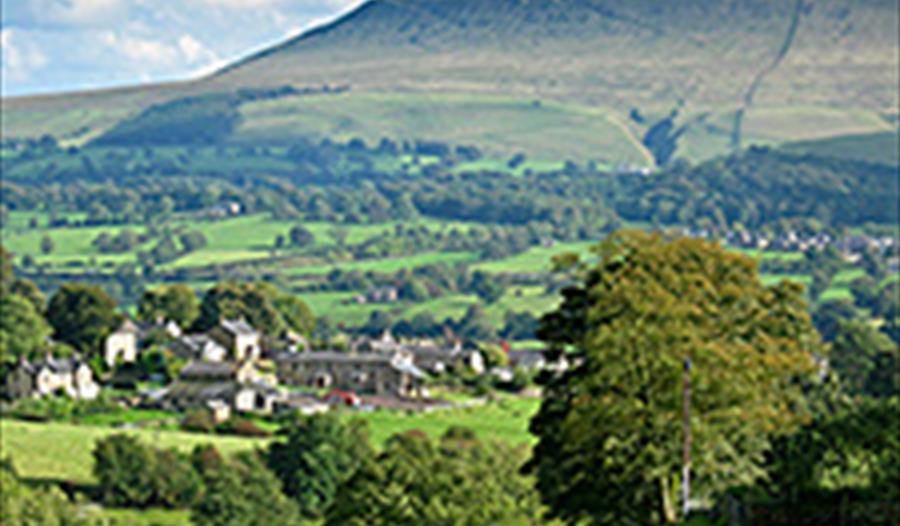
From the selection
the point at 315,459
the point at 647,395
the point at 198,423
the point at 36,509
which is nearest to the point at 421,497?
the point at 36,509

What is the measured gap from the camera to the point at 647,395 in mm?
37688

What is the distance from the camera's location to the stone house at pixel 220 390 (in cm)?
11006

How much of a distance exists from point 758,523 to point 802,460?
43.4 feet

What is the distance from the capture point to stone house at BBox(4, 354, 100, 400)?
4341 inches

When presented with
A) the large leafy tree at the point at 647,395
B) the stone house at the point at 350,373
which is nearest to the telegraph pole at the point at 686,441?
the large leafy tree at the point at 647,395

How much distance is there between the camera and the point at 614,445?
37.6 meters

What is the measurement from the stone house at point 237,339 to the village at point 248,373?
65 mm

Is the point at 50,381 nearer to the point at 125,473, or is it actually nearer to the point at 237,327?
the point at 237,327

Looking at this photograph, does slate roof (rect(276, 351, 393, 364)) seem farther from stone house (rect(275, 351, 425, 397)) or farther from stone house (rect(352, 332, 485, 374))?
stone house (rect(352, 332, 485, 374))

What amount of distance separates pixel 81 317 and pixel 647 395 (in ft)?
300

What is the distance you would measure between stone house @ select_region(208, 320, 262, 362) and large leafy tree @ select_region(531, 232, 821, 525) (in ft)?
283

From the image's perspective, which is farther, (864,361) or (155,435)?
(864,361)

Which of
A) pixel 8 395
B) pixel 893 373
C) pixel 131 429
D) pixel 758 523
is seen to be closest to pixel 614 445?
pixel 758 523

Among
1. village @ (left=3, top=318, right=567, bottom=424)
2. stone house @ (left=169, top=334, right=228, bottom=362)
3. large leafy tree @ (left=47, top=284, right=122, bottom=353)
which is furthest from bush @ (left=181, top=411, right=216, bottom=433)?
large leafy tree @ (left=47, top=284, right=122, bottom=353)
